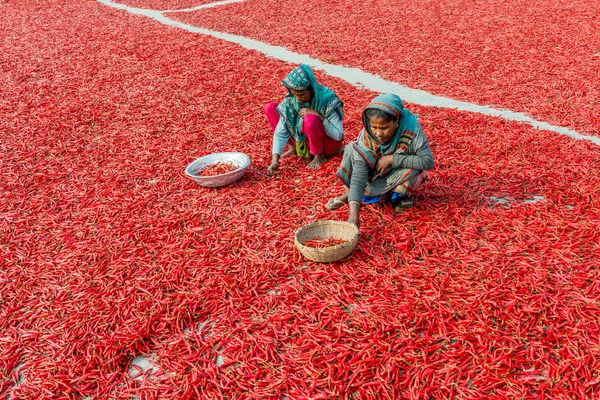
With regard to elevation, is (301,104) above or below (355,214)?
above

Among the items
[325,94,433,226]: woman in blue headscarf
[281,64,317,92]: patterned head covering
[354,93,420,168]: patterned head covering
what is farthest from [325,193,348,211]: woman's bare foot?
[281,64,317,92]: patterned head covering

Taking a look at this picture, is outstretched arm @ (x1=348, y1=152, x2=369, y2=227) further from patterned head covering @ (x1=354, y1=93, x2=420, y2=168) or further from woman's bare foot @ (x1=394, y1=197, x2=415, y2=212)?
woman's bare foot @ (x1=394, y1=197, x2=415, y2=212)

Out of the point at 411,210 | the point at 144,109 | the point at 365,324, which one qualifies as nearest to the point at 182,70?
the point at 144,109

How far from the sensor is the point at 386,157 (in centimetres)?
371

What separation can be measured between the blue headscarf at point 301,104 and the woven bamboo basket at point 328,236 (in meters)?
1.53

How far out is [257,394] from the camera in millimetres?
2529

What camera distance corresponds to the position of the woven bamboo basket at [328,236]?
3.31m

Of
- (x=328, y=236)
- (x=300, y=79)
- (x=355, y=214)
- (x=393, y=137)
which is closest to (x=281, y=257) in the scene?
(x=328, y=236)

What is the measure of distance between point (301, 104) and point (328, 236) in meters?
1.74

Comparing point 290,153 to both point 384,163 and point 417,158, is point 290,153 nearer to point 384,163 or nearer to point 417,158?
point 384,163

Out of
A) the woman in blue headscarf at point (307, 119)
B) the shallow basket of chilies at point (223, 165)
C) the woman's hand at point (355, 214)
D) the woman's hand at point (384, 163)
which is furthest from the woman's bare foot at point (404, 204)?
the shallow basket of chilies at point (223, 165)

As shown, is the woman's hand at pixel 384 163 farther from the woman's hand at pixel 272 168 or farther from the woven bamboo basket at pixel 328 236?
the woman's hand at pixel 272 168

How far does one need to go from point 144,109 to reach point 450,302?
19.8 ft

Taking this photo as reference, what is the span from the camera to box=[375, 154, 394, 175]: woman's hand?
3.70 meters
